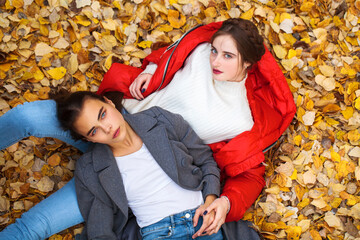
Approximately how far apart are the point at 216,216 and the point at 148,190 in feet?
1.51

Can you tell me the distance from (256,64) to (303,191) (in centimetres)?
105

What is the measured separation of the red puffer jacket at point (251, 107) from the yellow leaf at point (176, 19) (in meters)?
0.42

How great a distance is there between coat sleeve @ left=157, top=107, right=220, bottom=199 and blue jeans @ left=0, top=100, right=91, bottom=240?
2.36ft

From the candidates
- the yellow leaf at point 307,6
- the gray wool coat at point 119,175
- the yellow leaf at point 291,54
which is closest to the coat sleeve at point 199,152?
the gray wool coat at point 119,175

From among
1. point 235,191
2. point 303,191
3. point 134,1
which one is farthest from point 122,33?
point 303,191

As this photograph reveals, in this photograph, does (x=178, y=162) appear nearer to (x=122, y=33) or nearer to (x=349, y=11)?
(x=122, y=33)

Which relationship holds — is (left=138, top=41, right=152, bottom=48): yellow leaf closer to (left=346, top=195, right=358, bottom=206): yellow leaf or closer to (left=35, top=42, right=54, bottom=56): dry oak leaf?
(left=35, top=42, right=54, bottom=56): dry oak leaf

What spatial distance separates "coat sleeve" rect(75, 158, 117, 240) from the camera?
1898 millimetres

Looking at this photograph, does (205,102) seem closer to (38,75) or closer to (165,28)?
(165,28)

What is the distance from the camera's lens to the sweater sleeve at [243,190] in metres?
2.08

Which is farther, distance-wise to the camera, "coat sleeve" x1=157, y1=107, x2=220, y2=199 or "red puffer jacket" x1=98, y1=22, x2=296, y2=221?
"red puffer jacket" x1=98, y1=22, x2=296, y2=221

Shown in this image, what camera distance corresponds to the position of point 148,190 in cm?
198

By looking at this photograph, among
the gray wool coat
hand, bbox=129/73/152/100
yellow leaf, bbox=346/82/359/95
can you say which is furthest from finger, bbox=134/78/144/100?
yellow leaf, bbox=346/82/359/95

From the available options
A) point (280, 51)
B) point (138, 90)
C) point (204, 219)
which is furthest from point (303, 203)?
point (138, 90)
